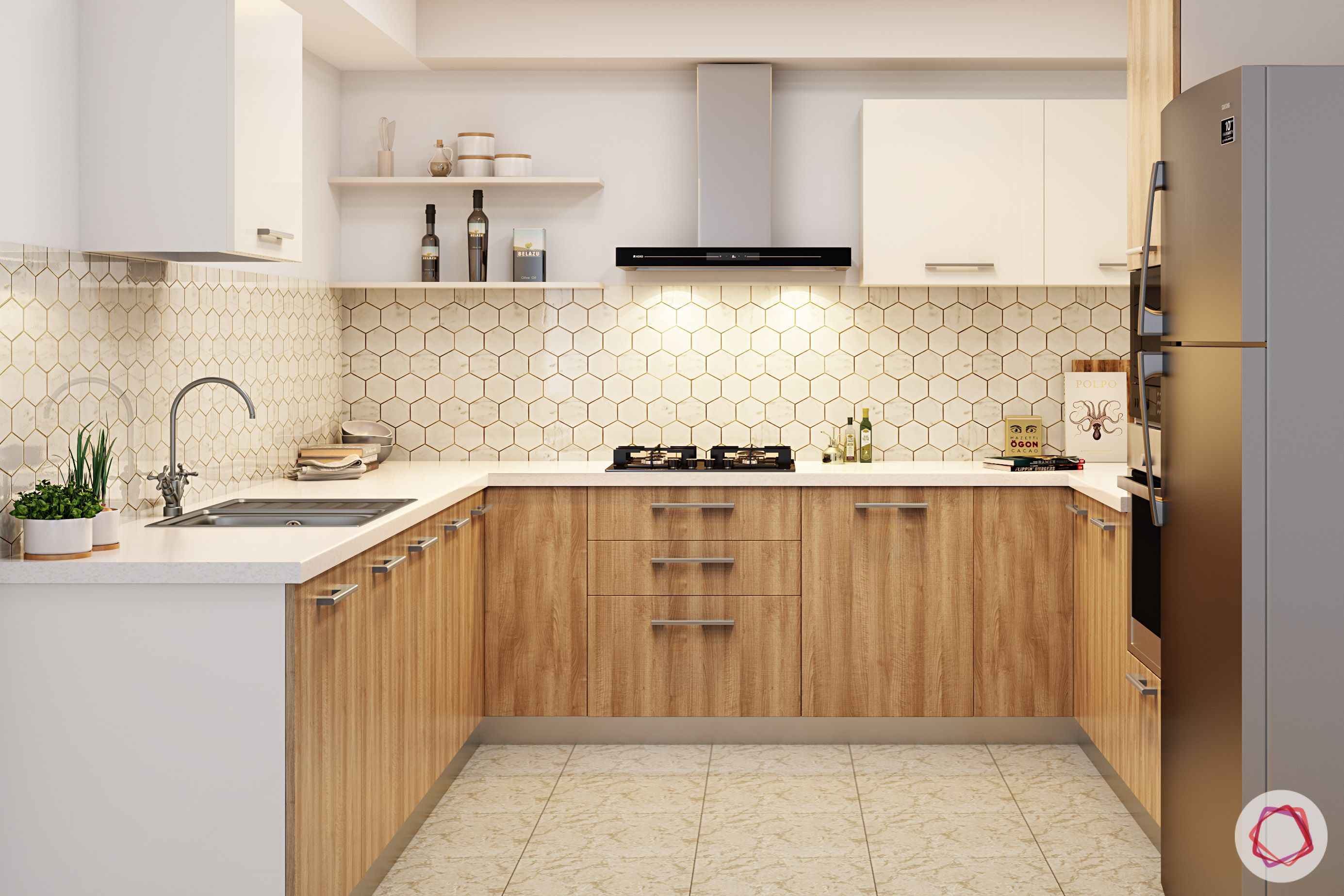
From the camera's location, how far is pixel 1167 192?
2.43m

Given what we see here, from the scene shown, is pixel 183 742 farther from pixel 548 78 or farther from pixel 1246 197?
pixel 548 78

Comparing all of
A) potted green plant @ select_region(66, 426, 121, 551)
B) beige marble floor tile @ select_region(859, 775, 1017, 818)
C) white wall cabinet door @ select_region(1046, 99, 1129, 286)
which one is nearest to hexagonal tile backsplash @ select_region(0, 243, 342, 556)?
potted green plant @ select_region(66, 426, 121, 551)

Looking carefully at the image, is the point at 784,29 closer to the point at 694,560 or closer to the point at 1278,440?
the point at 694,560

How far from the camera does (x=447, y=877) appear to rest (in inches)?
111

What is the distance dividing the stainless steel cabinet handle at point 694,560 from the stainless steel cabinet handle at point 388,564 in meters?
1.16

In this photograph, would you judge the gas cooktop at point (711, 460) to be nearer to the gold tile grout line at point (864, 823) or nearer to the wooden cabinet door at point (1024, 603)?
the wooden cabinet door at point (1024, 603)

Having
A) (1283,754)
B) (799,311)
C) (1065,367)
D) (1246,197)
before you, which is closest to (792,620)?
(799,311)

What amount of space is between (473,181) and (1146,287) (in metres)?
2.51

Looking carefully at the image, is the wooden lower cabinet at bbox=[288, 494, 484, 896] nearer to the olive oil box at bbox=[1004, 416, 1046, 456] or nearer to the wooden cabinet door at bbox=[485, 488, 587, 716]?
the wooden cabinet door at bbox=[485, 488, 587, 716]

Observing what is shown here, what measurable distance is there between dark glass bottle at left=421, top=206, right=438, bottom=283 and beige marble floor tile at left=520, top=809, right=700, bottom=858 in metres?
2.02

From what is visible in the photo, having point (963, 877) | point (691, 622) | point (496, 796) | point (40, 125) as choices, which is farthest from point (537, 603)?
point (40, 125)

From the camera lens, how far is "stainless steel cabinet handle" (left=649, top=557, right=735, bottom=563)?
147 inches

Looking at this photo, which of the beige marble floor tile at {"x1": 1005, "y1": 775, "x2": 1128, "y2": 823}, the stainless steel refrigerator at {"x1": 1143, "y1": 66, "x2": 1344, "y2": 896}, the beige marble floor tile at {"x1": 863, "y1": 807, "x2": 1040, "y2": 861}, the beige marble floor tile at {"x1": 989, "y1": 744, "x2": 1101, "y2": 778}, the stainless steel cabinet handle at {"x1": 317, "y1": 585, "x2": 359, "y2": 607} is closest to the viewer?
the stainless steel refrigerator at {"x1": 1143, "y1": 66, "x2": 1344, "y2": 896}

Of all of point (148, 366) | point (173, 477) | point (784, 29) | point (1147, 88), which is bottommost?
point (173, 477)
